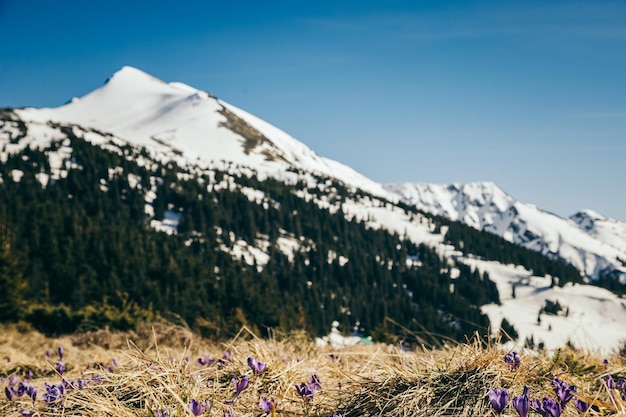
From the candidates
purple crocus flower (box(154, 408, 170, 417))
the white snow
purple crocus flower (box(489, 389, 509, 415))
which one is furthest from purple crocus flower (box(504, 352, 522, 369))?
the white snow

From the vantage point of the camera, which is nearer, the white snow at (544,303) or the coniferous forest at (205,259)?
the coniferous forest at (205,259)

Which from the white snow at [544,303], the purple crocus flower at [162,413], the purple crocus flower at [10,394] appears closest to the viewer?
the purple crocus flower at [162,413]

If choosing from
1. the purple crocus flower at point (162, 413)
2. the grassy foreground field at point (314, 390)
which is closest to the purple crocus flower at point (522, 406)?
the grassy foreground field at point (314, 390)

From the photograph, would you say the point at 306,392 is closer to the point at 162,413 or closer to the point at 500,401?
the point at 162,413

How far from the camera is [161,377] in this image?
2988 mm

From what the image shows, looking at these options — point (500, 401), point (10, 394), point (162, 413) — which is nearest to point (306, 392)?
point (162, 413)

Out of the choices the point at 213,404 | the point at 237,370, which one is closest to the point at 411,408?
the point at 213,404

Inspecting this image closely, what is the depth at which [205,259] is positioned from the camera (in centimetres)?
8556

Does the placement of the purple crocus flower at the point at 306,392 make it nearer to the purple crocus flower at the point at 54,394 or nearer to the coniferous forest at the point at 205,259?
the purple crocus flower at the point at 54,394

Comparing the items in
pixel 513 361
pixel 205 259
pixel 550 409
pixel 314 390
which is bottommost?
pixel 205 259

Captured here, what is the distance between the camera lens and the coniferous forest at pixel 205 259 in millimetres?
34156

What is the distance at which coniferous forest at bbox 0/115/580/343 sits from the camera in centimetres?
3416

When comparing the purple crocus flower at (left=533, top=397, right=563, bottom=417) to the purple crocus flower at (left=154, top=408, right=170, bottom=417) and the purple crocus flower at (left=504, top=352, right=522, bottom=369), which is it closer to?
the purple crocus flower at (left=504, top=352, right=522, bottom=369)

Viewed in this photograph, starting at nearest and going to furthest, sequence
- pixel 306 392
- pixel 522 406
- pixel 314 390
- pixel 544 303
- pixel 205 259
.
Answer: pixel 522 406 < pixel 306 392 < pixel 314 390 < pixel 205 259 < pixel 544 303
